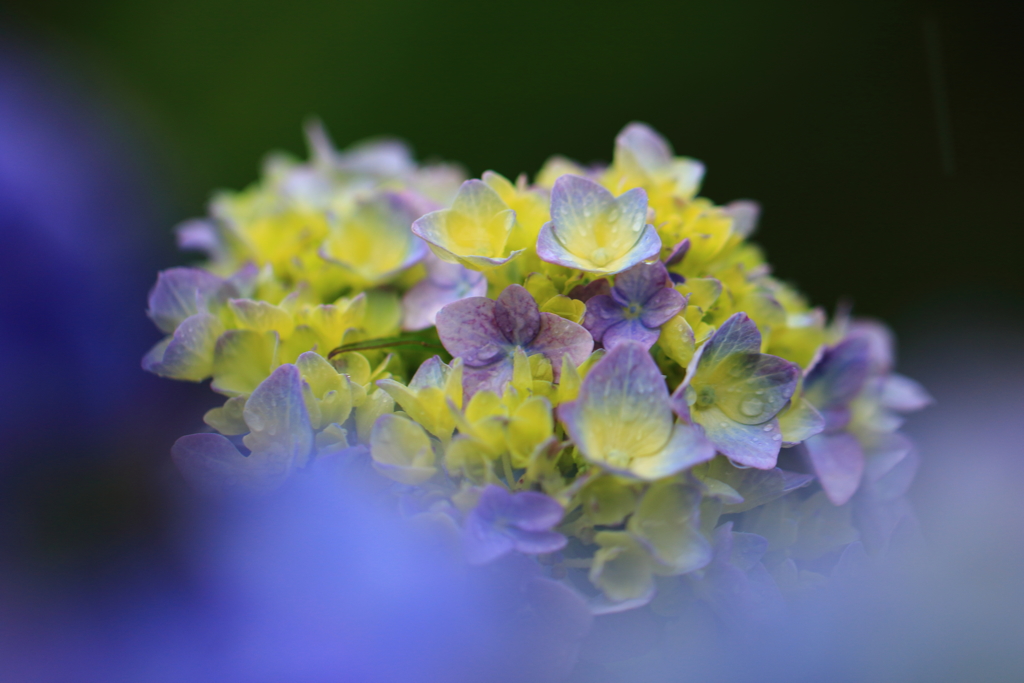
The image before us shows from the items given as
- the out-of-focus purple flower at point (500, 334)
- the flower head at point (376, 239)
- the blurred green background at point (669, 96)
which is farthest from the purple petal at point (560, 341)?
the blurred green background at point (669, 96)

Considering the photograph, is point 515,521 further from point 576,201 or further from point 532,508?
point 576,201

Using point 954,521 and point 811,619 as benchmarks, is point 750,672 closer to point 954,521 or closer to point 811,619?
point 811,619

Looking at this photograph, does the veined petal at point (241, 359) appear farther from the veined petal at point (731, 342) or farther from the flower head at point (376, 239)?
the veined petal at point (731, 342)

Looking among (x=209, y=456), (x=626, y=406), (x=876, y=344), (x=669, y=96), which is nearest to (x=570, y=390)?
(x=626, y=406)

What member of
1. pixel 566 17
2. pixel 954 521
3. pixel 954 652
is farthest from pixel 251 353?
pixel 566 17

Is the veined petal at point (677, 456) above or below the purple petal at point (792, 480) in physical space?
above
